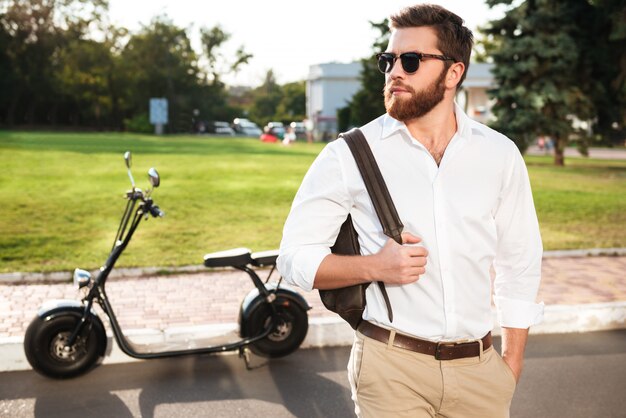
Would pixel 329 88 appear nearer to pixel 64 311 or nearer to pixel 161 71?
pixel 161 71

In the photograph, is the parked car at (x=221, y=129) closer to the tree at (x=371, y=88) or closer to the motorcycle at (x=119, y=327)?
the tree at (x=371, y=88)

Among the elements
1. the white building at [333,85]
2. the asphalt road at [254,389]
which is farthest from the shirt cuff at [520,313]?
the white building at [333,85]

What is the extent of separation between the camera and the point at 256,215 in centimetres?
1377

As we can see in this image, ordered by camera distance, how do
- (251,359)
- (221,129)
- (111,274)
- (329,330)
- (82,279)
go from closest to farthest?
(82,279), (251,359), (329,330), (111,274), (221,129)

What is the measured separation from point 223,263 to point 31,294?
11.4 feet

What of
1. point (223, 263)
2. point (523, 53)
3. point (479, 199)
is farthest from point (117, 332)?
point (523, 53)

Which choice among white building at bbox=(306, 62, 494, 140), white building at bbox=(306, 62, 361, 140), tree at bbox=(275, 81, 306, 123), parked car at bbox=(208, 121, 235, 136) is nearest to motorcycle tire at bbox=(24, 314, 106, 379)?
parked car at bbox=(208, 121, 235, 136)

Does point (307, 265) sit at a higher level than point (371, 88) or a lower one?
lower

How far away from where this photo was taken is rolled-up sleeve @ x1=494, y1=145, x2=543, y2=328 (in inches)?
104

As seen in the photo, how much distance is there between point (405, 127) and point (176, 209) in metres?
11.9

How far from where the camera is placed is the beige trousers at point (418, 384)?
2.52 metres

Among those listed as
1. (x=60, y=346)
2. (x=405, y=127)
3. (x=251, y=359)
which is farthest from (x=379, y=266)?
(x=251, y=359)

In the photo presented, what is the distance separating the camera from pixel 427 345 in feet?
8.32

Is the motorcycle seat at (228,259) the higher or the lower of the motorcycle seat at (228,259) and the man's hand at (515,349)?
the lower
